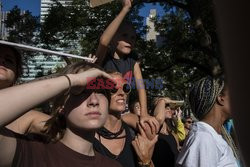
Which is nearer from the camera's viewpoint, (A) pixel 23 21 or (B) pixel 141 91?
(B) pixel 141 91

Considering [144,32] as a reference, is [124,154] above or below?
below

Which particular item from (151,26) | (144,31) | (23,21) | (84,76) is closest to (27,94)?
(84,76)

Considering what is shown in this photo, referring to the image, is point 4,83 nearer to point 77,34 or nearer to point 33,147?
point 33,147

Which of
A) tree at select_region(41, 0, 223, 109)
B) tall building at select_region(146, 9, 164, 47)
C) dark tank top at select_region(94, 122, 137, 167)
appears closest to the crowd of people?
dark tank top at select_region(94, 122, 137, 167)

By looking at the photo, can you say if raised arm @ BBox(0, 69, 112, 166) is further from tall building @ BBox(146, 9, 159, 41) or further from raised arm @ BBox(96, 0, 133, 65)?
tall building @ BBox(146, 9, 159, 41)

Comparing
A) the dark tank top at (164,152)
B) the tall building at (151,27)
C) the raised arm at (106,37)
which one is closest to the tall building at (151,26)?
the tall building at (151,27)

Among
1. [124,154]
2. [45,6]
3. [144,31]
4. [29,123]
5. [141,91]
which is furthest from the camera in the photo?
[144,31]

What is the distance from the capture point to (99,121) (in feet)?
5.83

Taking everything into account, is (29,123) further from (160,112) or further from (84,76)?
(160,112)

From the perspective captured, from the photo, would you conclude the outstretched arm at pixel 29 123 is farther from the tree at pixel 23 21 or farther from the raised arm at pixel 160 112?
the tree at pixel 23 21

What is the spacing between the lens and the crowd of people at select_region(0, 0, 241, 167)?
1.46 meters

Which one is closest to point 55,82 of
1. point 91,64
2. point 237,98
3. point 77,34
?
point 91,64

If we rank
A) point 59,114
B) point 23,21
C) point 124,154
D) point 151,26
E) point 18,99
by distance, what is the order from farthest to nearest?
point 151,26, point 23,21, point 124,154, point 59,114, point 18,99

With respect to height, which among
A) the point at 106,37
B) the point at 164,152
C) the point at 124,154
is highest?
the point at 106,37
